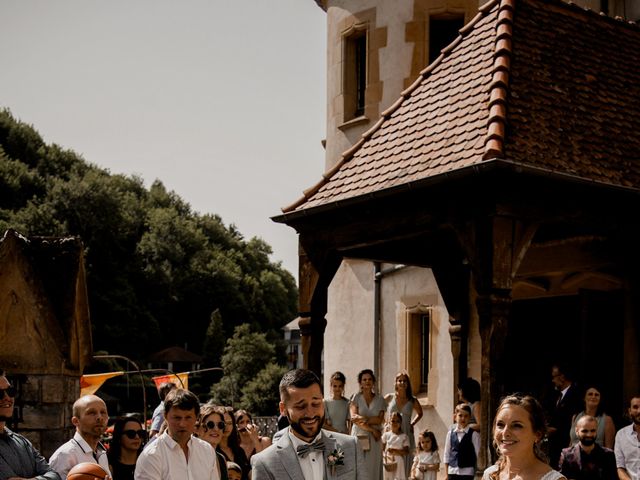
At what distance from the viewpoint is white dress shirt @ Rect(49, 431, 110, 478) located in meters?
7.72

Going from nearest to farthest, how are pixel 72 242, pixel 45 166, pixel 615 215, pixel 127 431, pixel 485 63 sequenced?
pixel 127 431, pixel 72 242, pixel 615 215, pixel 485 63, pixel 45 166

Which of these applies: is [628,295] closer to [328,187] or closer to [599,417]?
[599,417]

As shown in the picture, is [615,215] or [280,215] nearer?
[615,215]

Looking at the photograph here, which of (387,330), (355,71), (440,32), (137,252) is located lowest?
(387,330)

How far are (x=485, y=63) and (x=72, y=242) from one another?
5.69 meters

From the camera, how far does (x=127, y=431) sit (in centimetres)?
829

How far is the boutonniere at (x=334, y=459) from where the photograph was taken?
18.0 feet

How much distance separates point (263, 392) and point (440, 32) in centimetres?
4716

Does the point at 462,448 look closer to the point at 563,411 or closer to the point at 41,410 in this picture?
the point at 563,411

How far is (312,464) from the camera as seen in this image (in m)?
5.52

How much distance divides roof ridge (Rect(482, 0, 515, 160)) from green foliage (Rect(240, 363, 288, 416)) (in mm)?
51897

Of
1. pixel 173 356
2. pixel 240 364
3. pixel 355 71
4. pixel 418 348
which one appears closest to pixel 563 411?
pixel 418 348

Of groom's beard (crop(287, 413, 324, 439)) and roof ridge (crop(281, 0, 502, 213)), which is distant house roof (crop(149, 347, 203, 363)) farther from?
groom's beard (crop(287, 413, 324, 439))

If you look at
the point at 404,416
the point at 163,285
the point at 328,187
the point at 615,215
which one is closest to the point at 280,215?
the point at 328,187
